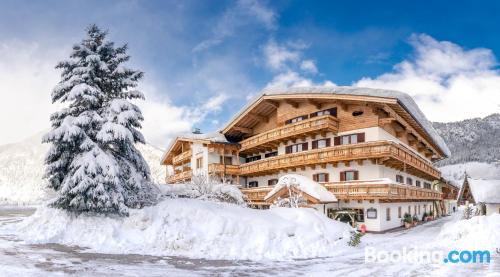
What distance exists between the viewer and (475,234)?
63.9 feet

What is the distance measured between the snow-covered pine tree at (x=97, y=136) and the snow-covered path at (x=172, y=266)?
312 centimetres

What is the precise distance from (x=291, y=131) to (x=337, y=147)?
18.7ft

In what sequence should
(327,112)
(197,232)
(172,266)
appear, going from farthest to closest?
(327,112)
(197,232)
(172,266)

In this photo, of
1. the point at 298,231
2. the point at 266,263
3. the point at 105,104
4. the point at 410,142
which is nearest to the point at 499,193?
the point at 410,142

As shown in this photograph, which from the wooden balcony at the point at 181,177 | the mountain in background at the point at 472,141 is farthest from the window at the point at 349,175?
the mountain in background at the point at 472,141

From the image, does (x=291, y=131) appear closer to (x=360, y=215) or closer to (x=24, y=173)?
(x=360, y=215)

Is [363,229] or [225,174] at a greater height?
[225,174]

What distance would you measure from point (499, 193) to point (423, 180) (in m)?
13.8

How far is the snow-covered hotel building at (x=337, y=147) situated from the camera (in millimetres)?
28984

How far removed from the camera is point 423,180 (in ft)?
150

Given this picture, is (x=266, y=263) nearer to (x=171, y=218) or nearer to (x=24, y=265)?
(x=171, y=218)

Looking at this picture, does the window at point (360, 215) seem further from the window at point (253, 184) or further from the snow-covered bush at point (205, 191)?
the window at point (253, 184)

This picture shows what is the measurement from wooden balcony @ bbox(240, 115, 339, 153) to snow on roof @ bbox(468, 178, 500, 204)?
43.0 ft

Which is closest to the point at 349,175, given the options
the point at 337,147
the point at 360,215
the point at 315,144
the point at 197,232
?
the point at 337,147
